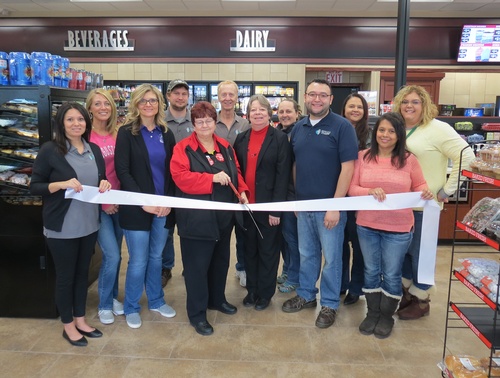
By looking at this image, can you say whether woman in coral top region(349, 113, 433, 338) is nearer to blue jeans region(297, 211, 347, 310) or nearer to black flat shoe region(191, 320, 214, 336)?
blue jeans region(297, 211, 347, 310)

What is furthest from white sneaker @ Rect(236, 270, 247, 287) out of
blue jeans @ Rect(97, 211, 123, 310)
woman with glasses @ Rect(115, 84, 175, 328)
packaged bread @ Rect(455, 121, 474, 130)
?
packaged bread @ Rect(455, 121, 474, 130)

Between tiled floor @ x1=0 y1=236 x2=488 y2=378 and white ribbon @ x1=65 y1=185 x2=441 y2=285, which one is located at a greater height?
white ribbon @ x1=65 y1=185 x2=441 y2=285

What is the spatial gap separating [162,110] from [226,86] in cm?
63

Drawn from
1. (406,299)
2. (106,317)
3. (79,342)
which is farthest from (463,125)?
(79,342)

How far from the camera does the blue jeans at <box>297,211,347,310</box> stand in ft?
10.6

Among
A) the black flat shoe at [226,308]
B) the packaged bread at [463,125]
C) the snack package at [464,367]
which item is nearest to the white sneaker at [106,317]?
the black flat shoe at [226,308]

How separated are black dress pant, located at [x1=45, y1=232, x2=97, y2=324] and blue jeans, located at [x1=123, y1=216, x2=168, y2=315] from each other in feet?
1.01

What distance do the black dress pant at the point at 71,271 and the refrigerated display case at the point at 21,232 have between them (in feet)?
1.61

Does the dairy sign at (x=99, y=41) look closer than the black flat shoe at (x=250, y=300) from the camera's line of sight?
No

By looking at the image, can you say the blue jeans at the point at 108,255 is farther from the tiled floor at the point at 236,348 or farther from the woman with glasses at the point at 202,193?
the woman with glasses at the point at 202,193

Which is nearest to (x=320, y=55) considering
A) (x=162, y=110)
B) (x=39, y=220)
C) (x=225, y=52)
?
(x=225, y=52)

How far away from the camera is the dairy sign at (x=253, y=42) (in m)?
8.80

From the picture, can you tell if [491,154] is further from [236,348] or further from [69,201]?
[69,201]

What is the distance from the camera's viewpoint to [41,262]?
3.37 metres
